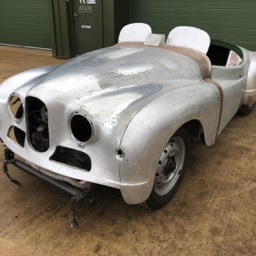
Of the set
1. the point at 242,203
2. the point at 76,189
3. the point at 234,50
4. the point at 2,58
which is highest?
the point at 234,50

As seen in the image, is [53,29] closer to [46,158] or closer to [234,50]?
[234,50]

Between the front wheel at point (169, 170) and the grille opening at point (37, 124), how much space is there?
2.85ft

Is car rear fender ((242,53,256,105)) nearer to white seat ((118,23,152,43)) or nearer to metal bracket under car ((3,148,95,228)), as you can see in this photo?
white seat ((118,23,152,43))

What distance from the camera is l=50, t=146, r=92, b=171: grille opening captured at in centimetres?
208

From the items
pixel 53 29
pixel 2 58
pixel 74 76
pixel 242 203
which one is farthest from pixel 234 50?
pixel 2 58

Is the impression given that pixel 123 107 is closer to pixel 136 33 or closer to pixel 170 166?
pixel 170 166

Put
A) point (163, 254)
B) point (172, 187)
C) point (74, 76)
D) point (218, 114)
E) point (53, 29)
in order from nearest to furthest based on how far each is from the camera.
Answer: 1. point (163, 254)
2. point (74, 76)
3. point (172, 187)
4. point (218, 114)
5. point (53, 29)

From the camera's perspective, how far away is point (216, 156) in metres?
3.24

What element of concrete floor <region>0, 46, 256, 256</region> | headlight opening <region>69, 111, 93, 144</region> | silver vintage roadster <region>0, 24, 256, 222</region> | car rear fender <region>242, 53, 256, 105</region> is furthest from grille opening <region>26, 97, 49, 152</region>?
car rear fender <region>242, 53, 256, 105</region>

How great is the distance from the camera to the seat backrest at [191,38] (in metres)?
3.11

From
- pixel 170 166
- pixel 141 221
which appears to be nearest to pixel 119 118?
pixel 170 166

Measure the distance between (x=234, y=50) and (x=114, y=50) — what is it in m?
1.74

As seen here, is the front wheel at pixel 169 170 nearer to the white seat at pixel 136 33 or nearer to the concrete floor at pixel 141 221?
the concrete floor at pixel 141 221

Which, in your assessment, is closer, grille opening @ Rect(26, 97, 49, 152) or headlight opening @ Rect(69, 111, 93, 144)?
headlight opening @ Rect(69, 111, 93, 144)
